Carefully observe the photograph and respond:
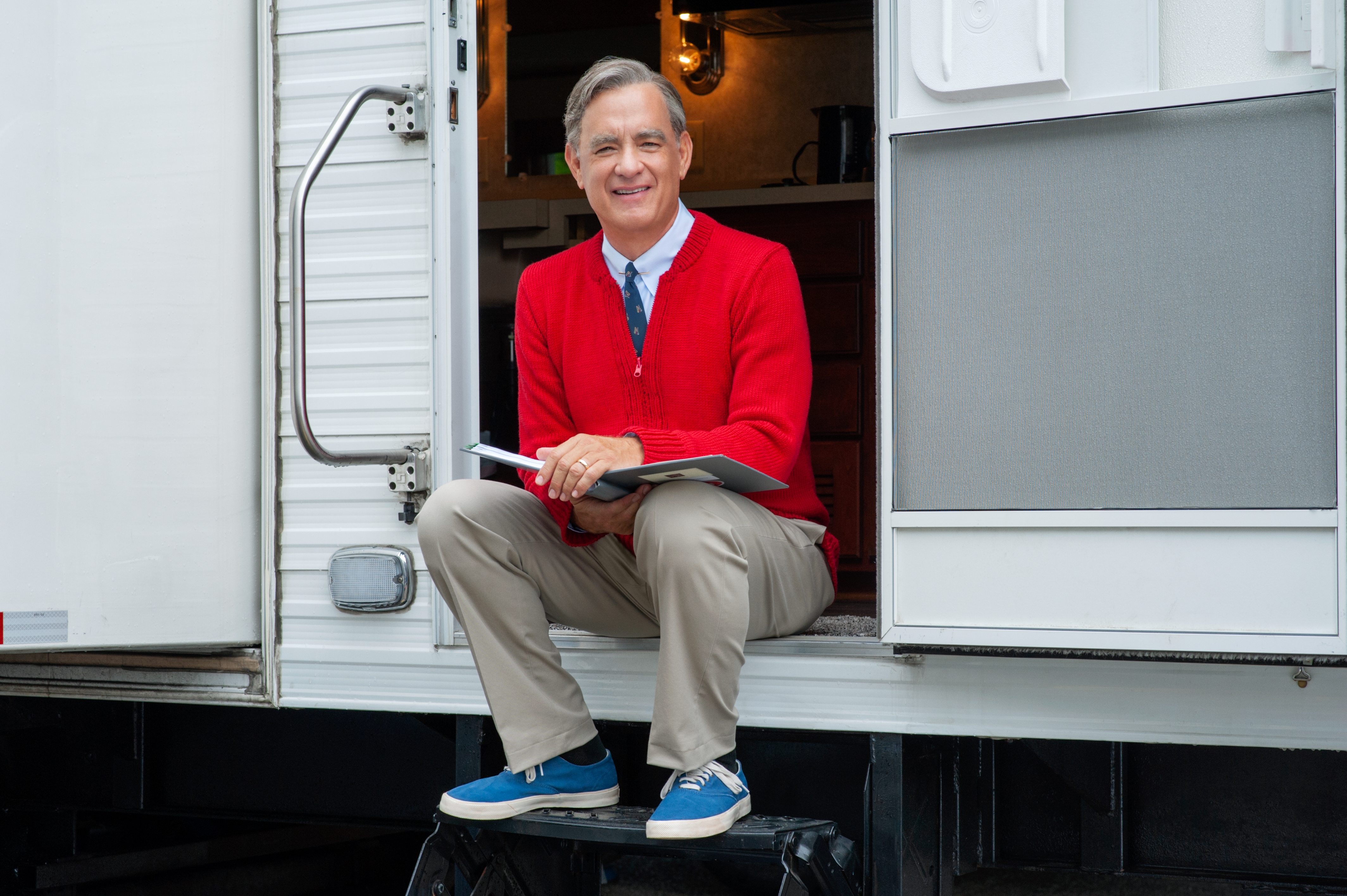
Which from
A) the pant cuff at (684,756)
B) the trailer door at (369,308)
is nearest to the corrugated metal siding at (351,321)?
the trailer door at (369,308)

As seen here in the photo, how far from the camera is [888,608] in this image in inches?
82.0

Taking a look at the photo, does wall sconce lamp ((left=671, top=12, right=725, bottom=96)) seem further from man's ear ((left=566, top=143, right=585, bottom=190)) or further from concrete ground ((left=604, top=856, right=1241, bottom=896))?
man's ear ((left=566, top=143, right=585, bottom=190))

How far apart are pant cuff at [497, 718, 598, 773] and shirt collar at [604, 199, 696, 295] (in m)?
0.77

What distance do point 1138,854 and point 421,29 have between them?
1.92 m

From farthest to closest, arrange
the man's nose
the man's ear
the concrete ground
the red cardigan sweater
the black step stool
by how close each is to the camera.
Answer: the concrete ground → the man's ear → the man's nose → the red cardigan sweater → the black step stool

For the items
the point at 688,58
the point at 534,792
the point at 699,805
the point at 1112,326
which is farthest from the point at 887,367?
the point at 688,58

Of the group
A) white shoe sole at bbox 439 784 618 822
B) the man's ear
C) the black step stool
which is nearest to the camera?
the black step stool

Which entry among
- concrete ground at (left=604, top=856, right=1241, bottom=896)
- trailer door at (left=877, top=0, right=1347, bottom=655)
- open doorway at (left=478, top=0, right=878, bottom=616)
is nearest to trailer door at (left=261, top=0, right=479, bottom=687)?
trailer door at (left=877, top=0, right=1347, bottom=655)

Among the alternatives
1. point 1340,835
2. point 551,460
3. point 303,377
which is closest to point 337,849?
point 303,377

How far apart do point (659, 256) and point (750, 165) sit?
3336 millimetres

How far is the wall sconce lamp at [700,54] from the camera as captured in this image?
18.4 ft

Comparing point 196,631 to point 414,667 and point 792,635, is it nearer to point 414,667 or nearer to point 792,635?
point 414,667

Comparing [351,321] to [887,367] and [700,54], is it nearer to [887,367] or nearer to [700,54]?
[887,367]

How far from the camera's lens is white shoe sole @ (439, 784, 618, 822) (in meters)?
2.12
